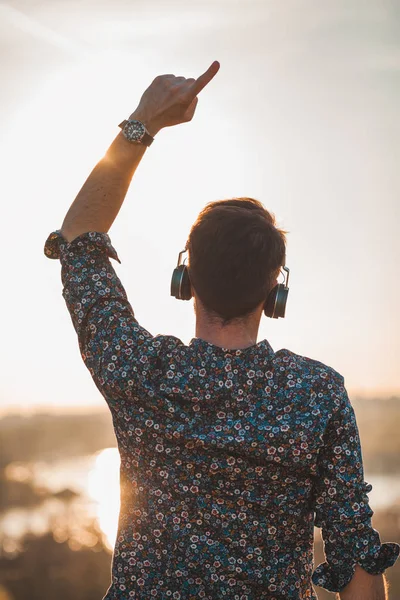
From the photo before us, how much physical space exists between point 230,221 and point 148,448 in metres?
0.67

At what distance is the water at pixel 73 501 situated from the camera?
85.3m

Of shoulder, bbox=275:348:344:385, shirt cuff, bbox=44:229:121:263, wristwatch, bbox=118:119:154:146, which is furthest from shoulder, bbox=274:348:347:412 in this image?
wristwatch, bbox=118:119:154:146

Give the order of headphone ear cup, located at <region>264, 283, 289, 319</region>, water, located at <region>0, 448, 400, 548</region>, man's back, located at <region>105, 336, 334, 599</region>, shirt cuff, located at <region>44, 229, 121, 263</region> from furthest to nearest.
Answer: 1. water, located at <region>0, 448, 400, 548</region>
2. shirt cuff, located at <region>44, 229, 121, 263</region>
3. headphone ear cup, located at <region>264, 283, 289, 319</region>
4. man's back, located at <region>105, 336, 334, 599</region>

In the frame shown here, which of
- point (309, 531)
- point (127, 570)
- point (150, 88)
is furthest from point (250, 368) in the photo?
point (150, 88)

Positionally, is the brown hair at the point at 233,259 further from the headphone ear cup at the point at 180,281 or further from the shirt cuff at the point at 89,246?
the shirt cuff at the point at 89,246

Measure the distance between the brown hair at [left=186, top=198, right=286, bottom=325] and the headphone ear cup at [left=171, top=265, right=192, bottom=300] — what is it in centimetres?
11

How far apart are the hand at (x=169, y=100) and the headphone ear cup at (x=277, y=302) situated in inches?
24.5

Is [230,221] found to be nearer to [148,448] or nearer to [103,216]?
[103,216]

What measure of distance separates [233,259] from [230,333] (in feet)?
0.70

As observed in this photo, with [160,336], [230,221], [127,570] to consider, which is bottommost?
[127,570]

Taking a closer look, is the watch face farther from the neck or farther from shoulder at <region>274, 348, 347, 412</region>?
shoulder at <region>274, 348, 347, 412</region>

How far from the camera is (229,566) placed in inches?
87.0

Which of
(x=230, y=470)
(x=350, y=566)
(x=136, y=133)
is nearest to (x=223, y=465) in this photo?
(x=230, y=470)

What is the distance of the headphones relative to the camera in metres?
2.30
